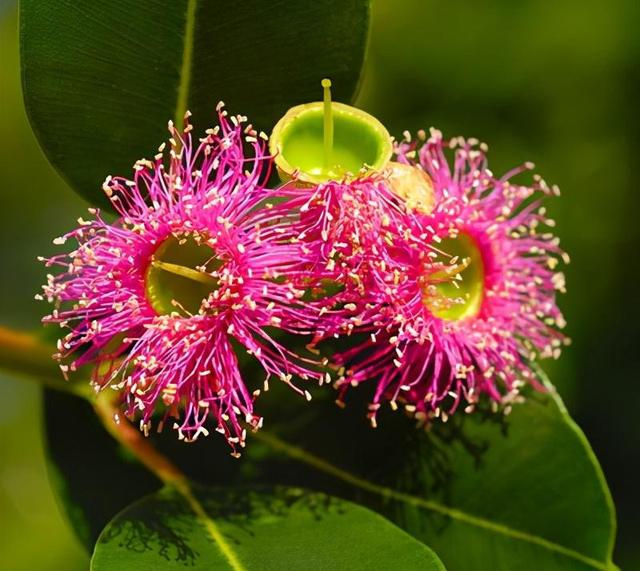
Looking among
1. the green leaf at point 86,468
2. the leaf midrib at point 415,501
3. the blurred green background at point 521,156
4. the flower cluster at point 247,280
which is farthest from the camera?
the blurred green background at point 521,156

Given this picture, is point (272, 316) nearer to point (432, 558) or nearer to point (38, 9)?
point (432, 558)

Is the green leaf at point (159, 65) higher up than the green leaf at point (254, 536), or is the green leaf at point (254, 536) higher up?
the green leaf at point (159, 65)

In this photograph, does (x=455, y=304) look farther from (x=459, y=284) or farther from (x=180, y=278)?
(x=180, y=278)

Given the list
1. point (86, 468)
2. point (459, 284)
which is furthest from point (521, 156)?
point (86, 468)

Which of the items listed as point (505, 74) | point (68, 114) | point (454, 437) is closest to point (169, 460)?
point (454, 437)

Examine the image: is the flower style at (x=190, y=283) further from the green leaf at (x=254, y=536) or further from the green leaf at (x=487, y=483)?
the green leaf at (x=487, y=483)

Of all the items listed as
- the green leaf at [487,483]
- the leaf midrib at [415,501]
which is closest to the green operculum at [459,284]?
the green leaf at [487,483]

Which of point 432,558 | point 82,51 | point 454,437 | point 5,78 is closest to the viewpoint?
point 432,558

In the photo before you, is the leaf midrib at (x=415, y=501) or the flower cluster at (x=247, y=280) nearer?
the flower cluster at (x=247, y=280)
